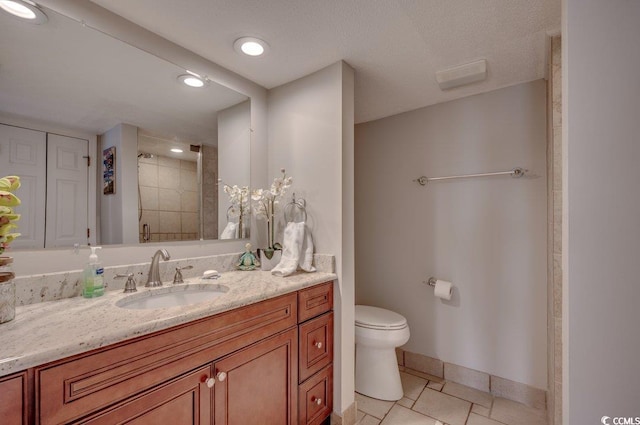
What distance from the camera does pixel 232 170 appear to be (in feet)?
6.29

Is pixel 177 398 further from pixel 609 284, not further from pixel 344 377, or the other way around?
pixel 609 284

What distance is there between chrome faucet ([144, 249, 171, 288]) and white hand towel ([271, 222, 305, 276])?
59 centimetres

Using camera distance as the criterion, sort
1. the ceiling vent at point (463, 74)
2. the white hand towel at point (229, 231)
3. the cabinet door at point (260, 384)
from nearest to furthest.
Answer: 1. the cabinet door at point (260, 384)
2. the ceiling vent at point (463, 74)
3. the white hand towel at point (229, 231)

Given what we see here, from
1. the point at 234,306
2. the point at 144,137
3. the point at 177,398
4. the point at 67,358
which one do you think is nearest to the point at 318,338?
the point at 234,306

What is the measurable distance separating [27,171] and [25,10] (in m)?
0.65

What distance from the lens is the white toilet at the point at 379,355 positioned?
1.93 m

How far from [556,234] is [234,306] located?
1538 millimetres

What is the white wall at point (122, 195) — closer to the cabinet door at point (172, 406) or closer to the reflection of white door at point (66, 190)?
the reflection of white door at point (66, 190)

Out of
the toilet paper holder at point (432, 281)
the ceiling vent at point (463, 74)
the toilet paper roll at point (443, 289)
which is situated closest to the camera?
the ceiling vent at point (463, 74)

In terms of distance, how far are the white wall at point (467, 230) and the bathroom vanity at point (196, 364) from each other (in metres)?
1.04

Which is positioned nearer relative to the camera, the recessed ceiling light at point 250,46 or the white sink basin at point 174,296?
the white sink basin at point 174,296

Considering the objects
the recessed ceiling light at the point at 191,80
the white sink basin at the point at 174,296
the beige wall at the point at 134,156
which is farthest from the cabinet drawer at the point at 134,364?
the recessed ceiling light at the point at 191,80

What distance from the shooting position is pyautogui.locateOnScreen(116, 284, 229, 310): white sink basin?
1255mm

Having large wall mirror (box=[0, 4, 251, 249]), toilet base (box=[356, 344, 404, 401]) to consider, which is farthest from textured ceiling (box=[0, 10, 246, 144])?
toilet base (box=[356, 344, 404, 401])
